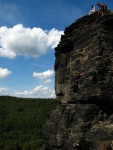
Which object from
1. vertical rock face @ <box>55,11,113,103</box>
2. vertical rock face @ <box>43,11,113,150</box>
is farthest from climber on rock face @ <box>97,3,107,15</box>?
vertical rock face @ <box>55,11,113,103</box>

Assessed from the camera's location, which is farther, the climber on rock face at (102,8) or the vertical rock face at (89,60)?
the climber on rock face at (102,8)

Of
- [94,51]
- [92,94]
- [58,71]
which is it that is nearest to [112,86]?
[92,94]

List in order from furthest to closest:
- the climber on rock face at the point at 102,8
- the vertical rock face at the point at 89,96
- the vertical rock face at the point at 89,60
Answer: the climber on rock face at the point at 102,8 → the vertical rock face at the point at 89,60 → the vertical rock face at the point at 89,96

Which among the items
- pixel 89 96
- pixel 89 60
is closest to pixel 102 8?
pixel 89 60

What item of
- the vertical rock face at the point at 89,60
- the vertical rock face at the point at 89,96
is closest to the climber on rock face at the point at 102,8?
the vertical rock face at the point at 89,96

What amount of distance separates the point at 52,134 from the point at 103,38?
17732 millimetres

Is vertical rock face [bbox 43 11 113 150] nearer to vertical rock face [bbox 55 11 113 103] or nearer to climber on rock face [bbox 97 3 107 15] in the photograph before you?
vertical rock face [bbox 55 11 113 103]

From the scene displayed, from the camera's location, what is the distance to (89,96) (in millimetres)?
37125

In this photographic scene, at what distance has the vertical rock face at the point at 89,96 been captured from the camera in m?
35.0

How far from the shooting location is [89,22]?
4338 cm

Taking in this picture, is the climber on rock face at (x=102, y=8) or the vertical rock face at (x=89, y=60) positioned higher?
the climber on rock face at (x=102, y=8)

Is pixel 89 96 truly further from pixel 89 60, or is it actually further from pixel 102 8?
pixel 102 8

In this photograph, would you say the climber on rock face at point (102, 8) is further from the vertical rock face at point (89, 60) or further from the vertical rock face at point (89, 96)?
the vertical rock face at point (89, 60)

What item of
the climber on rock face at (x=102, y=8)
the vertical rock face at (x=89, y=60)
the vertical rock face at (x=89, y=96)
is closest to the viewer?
the vertical rock face at (x=89, y=96)
